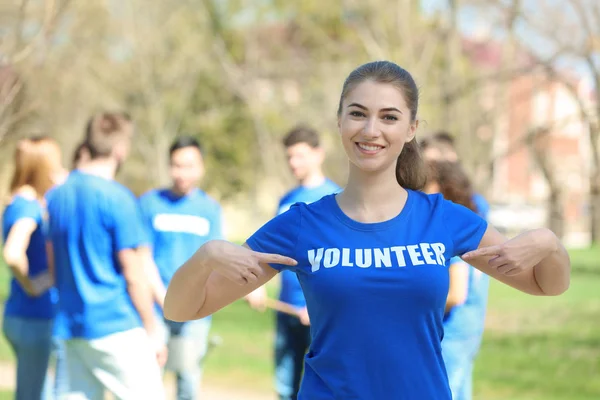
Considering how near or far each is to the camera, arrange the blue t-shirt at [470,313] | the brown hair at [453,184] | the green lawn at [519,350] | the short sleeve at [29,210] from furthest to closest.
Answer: the green lawn at [519,350] < the short sleeve at [29,210] < the blue t-shirt at [470,313] < the brown hair at [453,184]

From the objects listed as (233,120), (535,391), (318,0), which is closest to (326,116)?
(318,0)

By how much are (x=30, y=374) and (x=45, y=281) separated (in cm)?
57

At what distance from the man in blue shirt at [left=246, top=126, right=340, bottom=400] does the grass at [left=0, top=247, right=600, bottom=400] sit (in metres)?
2.81

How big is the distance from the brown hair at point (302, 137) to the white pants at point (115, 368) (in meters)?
2.19

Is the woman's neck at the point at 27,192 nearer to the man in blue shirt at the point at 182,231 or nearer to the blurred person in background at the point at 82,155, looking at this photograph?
the blurred person in background at the point at 82,155

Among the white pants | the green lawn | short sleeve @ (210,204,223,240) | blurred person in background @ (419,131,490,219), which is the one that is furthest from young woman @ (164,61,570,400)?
the green lawn

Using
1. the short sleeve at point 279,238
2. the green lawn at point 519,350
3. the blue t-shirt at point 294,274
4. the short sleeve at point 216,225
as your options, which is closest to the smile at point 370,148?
the short sleeve at point 279,238

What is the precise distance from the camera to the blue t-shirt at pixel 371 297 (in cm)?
268

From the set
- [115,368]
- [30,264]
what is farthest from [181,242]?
[115,368]

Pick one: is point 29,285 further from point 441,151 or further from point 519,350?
point 519,350

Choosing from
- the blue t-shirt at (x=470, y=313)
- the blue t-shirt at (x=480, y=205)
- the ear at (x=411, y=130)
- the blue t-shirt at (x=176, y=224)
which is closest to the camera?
the ear at (x=411, y=130)

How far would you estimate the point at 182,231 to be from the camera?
6922mm

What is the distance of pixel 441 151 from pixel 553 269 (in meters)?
3.05

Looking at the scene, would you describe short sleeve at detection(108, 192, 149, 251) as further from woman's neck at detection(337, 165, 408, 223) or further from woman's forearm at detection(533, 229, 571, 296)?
woman's forearm at detection(533, 229, 571, 296)
